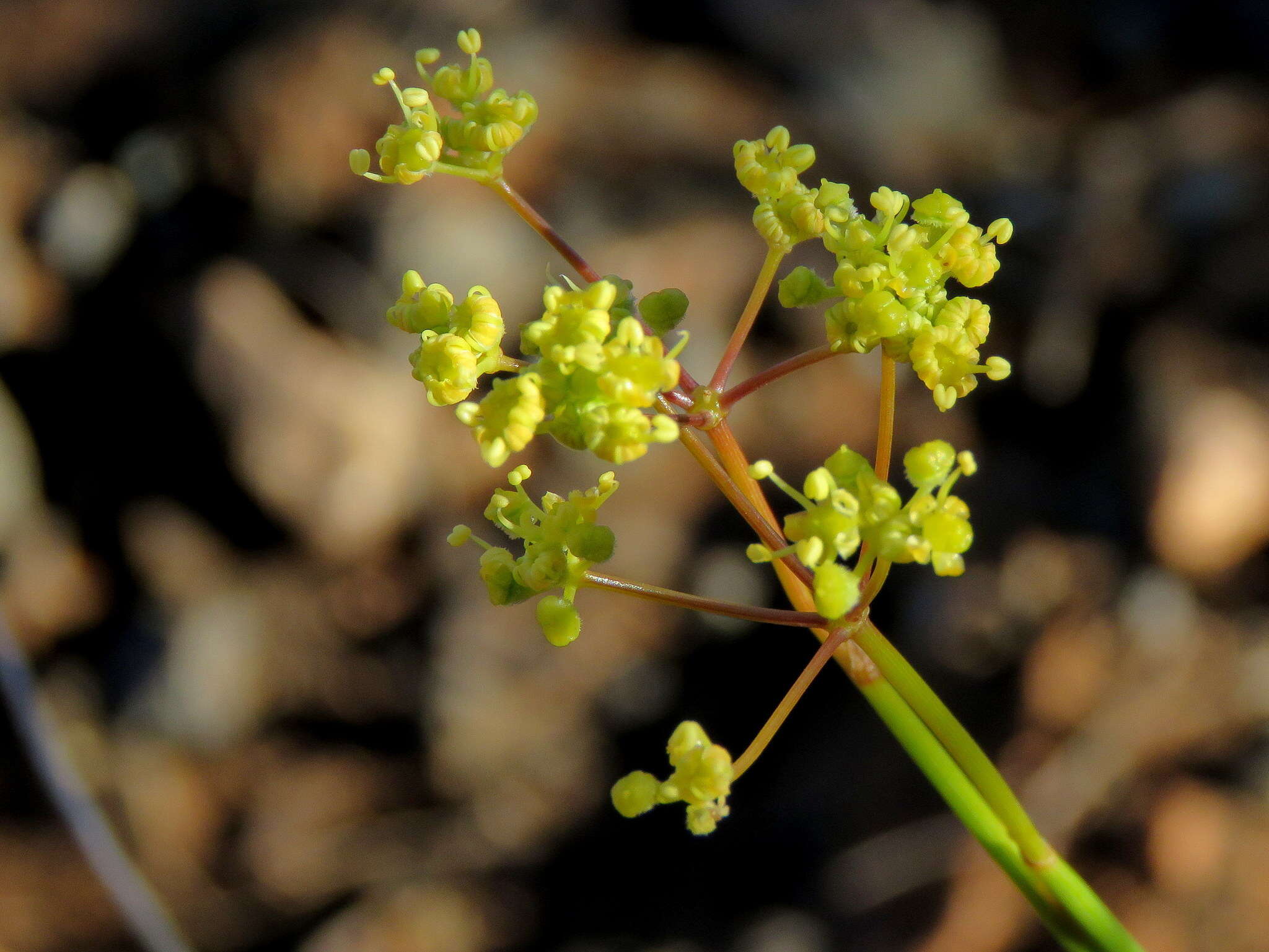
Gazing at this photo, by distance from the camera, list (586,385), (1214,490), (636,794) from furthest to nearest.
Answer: (1214,490) → (636,794) → (586,385)

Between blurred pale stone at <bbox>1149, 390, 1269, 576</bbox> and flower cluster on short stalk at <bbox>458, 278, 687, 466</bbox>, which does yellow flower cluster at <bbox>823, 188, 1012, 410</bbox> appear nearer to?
flower cluster on short stalk at <bbox>458, 278, 687, 466</bbox>

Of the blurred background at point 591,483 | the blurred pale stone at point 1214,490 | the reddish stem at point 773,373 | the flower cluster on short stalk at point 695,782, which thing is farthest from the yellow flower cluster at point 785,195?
the blurred pale stone at point 1214,490

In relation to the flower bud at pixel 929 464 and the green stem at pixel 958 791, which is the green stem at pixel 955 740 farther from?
the flower bud at pixel 929 464

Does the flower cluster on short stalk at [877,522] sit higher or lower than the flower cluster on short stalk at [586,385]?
lower

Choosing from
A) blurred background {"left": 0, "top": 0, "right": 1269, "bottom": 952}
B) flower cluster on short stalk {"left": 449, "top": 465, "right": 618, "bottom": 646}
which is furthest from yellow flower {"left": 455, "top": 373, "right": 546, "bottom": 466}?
blurred background {"left": 0, "top": 0, "right": 1269, "bottom": 952}

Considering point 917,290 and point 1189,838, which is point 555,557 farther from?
point 1189,838

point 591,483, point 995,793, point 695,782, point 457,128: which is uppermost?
point 591,483

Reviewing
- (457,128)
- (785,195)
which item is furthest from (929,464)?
(457,128)
